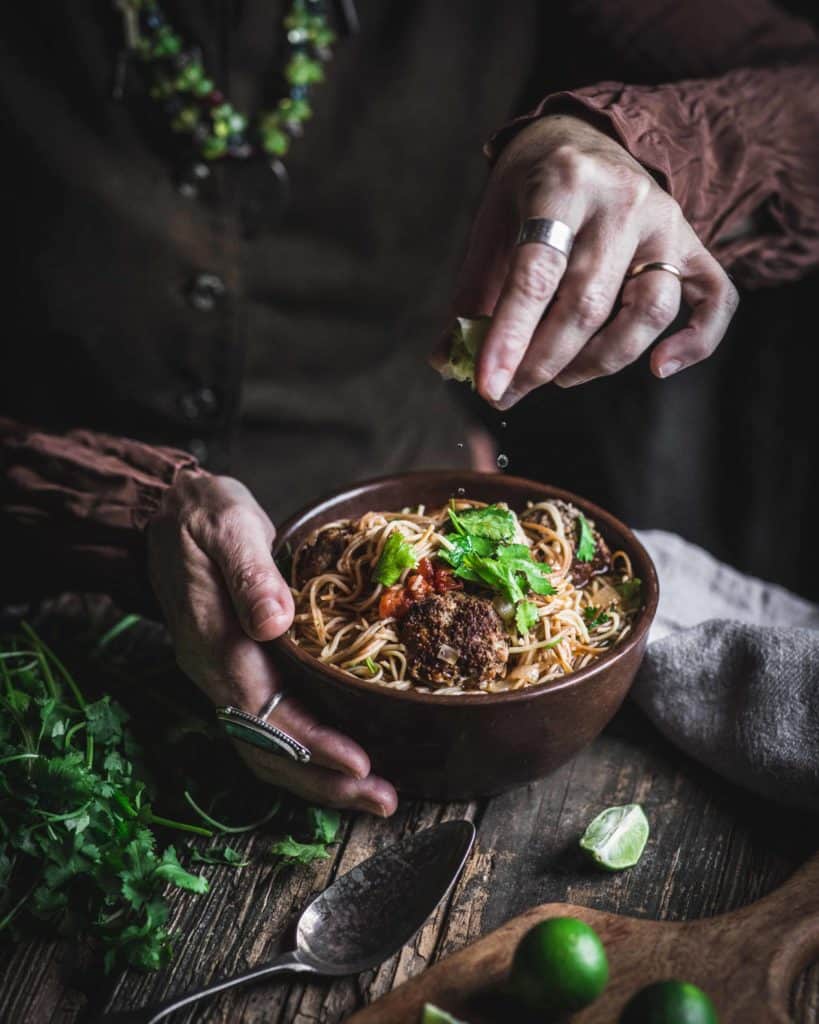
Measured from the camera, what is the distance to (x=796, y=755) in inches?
73.0

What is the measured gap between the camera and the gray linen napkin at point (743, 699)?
6.14ft

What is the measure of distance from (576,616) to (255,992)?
871mm

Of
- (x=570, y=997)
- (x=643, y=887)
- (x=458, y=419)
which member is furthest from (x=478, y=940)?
(x=458, y=419)

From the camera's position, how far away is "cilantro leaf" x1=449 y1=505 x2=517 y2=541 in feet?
6.33

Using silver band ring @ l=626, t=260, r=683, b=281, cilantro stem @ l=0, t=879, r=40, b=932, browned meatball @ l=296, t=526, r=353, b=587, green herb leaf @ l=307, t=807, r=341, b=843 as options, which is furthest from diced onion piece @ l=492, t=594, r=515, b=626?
cilantro stem @ l=0, t=879, r=40, b=932

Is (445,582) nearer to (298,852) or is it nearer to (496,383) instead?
(496,383)

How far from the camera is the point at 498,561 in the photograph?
186 cm

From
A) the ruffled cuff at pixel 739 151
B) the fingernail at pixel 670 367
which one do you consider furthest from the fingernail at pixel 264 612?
the ruffled cuff at pixel 739 151

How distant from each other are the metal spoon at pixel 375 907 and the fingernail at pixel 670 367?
854 mm

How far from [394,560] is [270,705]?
353 millimetres

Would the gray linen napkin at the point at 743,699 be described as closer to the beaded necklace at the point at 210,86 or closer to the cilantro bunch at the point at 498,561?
the cilantro bunch at the point at 498,561

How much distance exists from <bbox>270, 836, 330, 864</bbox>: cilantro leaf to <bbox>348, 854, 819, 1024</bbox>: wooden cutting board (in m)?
0.34

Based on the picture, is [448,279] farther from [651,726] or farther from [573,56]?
[651,726]

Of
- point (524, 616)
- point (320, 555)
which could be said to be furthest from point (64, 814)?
point (524, 616)
